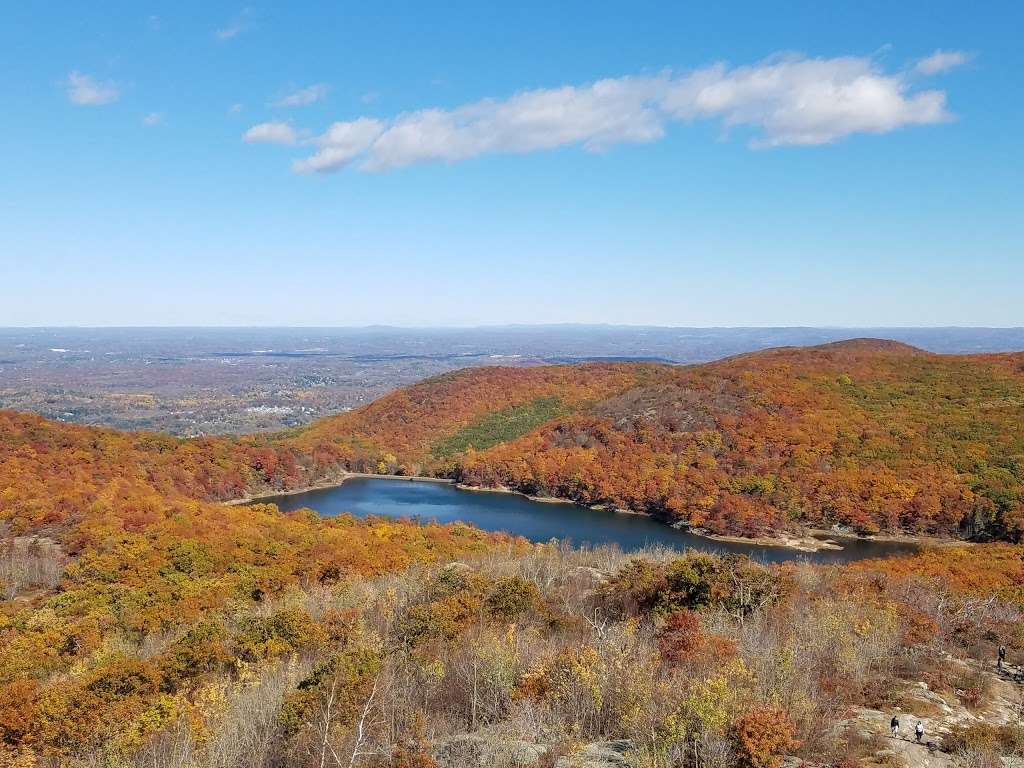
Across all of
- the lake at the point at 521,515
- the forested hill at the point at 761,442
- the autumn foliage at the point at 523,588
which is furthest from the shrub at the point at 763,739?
the forested hill at the point at 761,442

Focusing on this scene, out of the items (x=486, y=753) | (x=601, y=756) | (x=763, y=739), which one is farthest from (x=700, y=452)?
(x=763, y=739)

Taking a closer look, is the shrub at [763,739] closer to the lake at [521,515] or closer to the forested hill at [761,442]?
the lake at [521,515]

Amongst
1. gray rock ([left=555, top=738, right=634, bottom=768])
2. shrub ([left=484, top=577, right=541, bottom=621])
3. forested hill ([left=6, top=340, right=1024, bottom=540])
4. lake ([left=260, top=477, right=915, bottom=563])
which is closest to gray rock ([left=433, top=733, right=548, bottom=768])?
gray rock ([left=555, top=738, right=634, bottom=768])

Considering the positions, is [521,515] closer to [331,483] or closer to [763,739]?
[331,483]

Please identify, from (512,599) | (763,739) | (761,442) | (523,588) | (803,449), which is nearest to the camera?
(763,739)

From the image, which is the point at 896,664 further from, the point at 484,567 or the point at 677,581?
the point at 484,567

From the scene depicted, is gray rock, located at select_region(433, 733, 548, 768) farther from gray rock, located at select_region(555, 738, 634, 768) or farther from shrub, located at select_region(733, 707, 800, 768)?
shrub, located at select_region(733, 707, 800, 768)
